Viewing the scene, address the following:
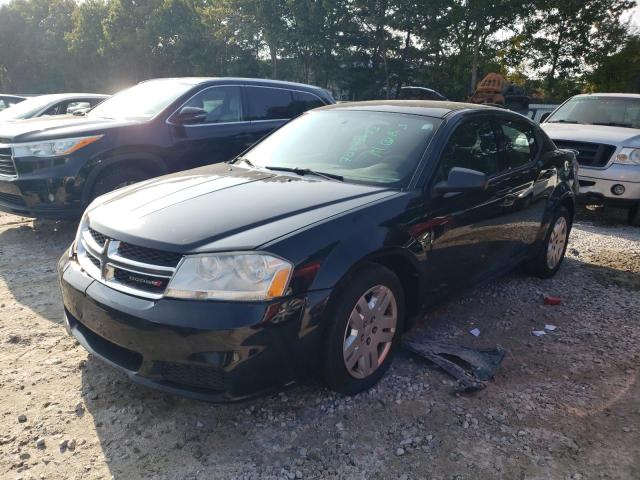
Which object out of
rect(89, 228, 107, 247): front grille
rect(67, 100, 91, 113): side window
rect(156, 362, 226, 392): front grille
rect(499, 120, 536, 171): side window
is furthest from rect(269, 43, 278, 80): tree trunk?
rect(156, 362, 226, 392): front grille

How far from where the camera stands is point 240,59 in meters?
38.0

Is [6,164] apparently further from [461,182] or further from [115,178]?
[461,182]

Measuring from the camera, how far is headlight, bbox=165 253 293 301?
2281mm

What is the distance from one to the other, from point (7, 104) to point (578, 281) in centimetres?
1554

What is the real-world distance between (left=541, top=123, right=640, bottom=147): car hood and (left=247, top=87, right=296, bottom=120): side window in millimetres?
3884

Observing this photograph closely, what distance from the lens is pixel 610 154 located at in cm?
695

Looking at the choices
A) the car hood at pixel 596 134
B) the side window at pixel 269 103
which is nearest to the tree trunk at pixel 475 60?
the car hood at pixel 596 134

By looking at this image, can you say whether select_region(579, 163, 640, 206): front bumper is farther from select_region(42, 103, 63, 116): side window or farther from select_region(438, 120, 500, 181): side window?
select_region(42, 103, 63, 116): side window

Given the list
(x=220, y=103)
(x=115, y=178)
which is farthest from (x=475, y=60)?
(x=115, y=178)

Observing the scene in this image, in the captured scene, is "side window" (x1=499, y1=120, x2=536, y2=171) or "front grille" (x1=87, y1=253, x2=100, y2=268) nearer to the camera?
"front grille" (x1=87, y1=253, x2=100, y2=268)

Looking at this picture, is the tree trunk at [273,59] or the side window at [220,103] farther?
the tree trunk at [273,59]

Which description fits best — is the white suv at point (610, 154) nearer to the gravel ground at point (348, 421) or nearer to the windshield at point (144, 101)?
the gravel ground at point (348, 421)

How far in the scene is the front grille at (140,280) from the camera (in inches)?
92.8

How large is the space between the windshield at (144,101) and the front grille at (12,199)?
1.39 m
